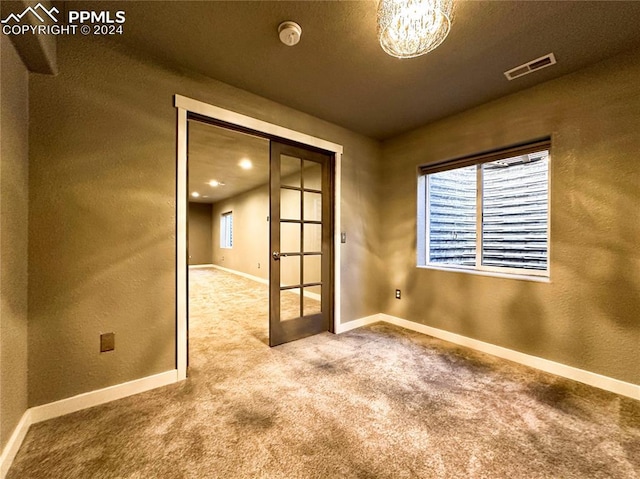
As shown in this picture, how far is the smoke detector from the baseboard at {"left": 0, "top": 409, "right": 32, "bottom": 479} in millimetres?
2676

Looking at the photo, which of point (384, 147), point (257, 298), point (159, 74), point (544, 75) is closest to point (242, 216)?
point (257, 298)

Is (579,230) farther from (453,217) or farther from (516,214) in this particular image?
(453,217)

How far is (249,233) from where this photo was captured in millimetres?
7332

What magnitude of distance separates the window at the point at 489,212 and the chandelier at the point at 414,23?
161cm

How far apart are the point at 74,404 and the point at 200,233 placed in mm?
9183

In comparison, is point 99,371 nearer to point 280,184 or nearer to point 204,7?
A: point 280,184

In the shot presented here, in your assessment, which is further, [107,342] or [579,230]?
[579,230]

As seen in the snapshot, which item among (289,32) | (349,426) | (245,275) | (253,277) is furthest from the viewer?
(245,275)

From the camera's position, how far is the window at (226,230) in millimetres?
8836

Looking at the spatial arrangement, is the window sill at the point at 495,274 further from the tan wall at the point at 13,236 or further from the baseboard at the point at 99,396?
the tan wall at the point at 13,236

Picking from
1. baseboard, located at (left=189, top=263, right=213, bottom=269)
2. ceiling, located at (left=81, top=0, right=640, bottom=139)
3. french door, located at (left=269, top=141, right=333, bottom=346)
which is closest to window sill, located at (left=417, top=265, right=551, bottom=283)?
french door, located at (left=269, top=141, right=333, bottom=346)

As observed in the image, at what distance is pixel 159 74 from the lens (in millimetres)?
1958

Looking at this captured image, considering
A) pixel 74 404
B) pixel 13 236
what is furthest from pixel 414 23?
pixel 74 404

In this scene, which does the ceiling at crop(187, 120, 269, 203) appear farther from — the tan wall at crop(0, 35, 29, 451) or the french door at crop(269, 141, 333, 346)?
the tan wall at crop(0, 35, 29, 451)
